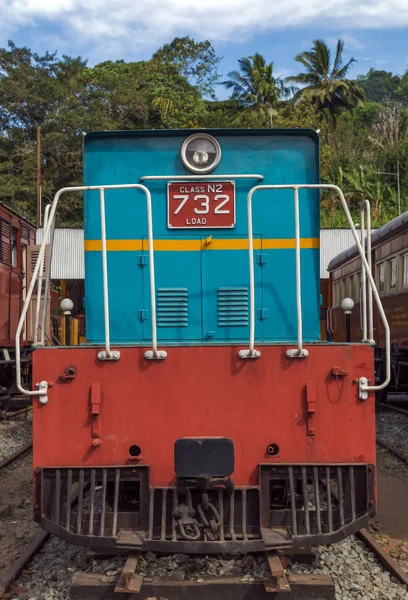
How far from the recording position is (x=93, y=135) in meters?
5.02

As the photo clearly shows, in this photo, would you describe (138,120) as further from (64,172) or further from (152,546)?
(152,546)

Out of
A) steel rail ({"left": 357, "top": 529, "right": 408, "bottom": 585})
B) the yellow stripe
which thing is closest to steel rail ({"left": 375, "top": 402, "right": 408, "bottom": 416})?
steel rail ({"left": 357, "top": 529, "right": 408, "bottom": 585})

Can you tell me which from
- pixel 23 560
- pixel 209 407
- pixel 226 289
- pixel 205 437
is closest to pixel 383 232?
pixel 226 289

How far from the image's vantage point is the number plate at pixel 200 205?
16.3ft

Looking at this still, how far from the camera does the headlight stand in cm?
488

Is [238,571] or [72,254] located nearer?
[238,571]

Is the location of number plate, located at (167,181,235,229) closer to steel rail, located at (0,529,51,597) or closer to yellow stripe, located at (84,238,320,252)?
yellow stripe, located at (84,238,320,252)

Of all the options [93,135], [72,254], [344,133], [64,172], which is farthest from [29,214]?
[93,135]

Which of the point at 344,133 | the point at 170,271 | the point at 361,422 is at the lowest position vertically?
the point at 361,422

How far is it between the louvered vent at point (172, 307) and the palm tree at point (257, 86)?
3815 cm

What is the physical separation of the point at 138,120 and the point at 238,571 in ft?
124

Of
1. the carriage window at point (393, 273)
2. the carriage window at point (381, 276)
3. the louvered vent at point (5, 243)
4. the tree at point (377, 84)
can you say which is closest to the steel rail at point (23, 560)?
the louvered vent at point (5, 243)

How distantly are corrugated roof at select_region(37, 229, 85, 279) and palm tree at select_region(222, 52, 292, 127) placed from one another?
818 inches

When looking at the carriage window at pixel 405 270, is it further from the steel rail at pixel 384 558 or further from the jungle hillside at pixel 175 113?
the jungle hillside at pixel 175 113
